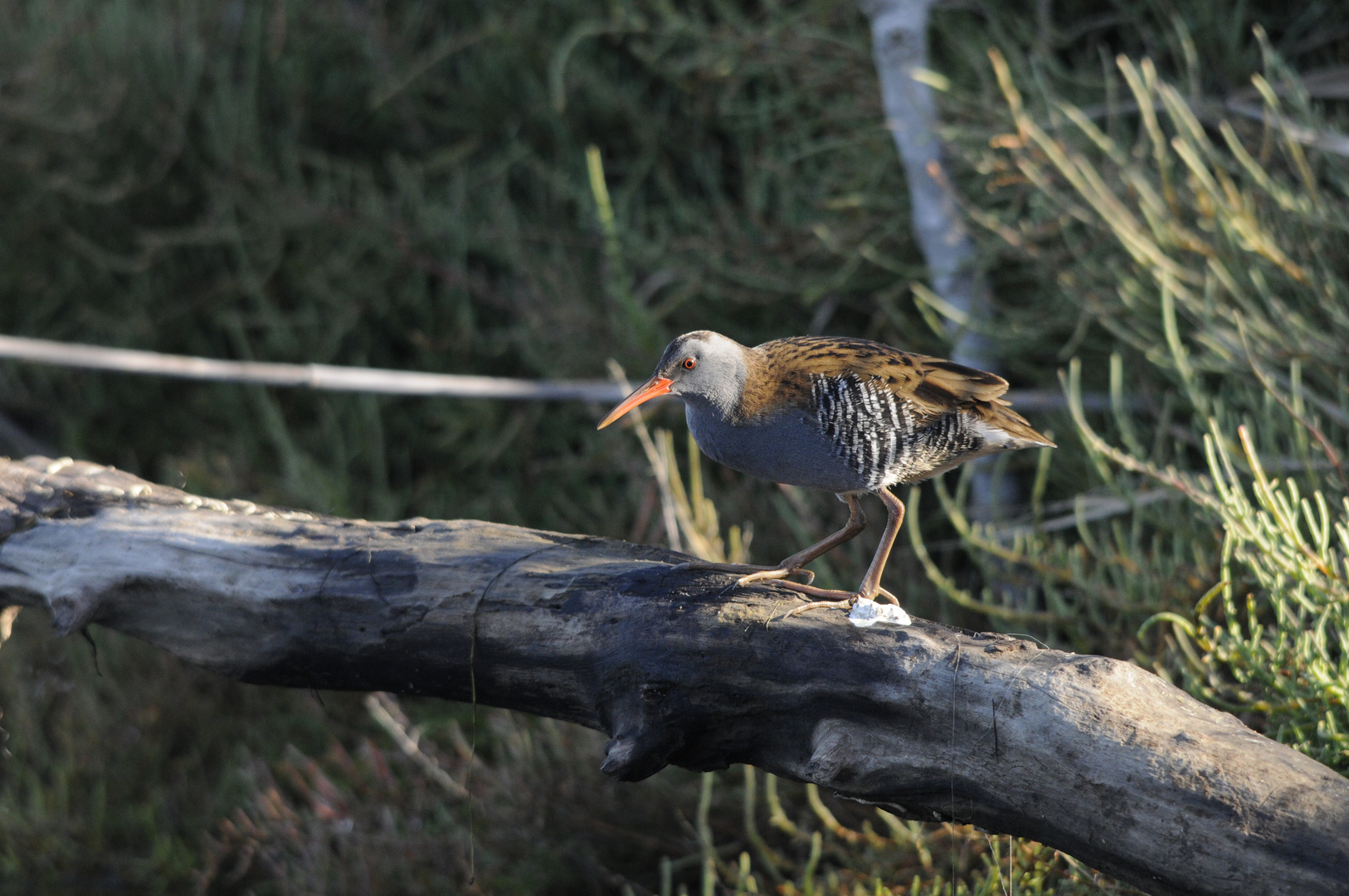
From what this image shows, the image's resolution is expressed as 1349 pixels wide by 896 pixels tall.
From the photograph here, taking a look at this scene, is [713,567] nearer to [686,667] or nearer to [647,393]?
[686,667]

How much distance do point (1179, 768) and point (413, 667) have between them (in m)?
1.30

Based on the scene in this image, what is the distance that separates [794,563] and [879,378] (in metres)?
0.40

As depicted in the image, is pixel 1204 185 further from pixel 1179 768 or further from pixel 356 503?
pixel 356 503

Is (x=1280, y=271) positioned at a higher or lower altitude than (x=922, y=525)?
higher

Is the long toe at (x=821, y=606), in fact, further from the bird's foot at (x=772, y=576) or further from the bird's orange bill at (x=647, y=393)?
the bird's orange bill at (x=647, y=393)

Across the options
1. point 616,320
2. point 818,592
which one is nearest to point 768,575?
point 818,592

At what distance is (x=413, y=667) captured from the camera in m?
2.08

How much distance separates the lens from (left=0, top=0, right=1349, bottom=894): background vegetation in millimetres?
2818

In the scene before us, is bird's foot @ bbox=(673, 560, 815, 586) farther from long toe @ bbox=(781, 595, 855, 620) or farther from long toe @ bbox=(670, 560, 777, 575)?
long toe @ bbox=(781, 595, 855, 620)

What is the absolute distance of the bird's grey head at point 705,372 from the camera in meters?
2.05

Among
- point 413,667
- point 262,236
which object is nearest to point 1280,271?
point 413,667

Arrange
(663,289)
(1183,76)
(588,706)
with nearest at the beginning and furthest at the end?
(588,706) → (1183,76) → (663,289)

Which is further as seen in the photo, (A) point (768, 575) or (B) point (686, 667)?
(A) point (768, 575)

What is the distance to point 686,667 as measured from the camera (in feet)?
6.08
